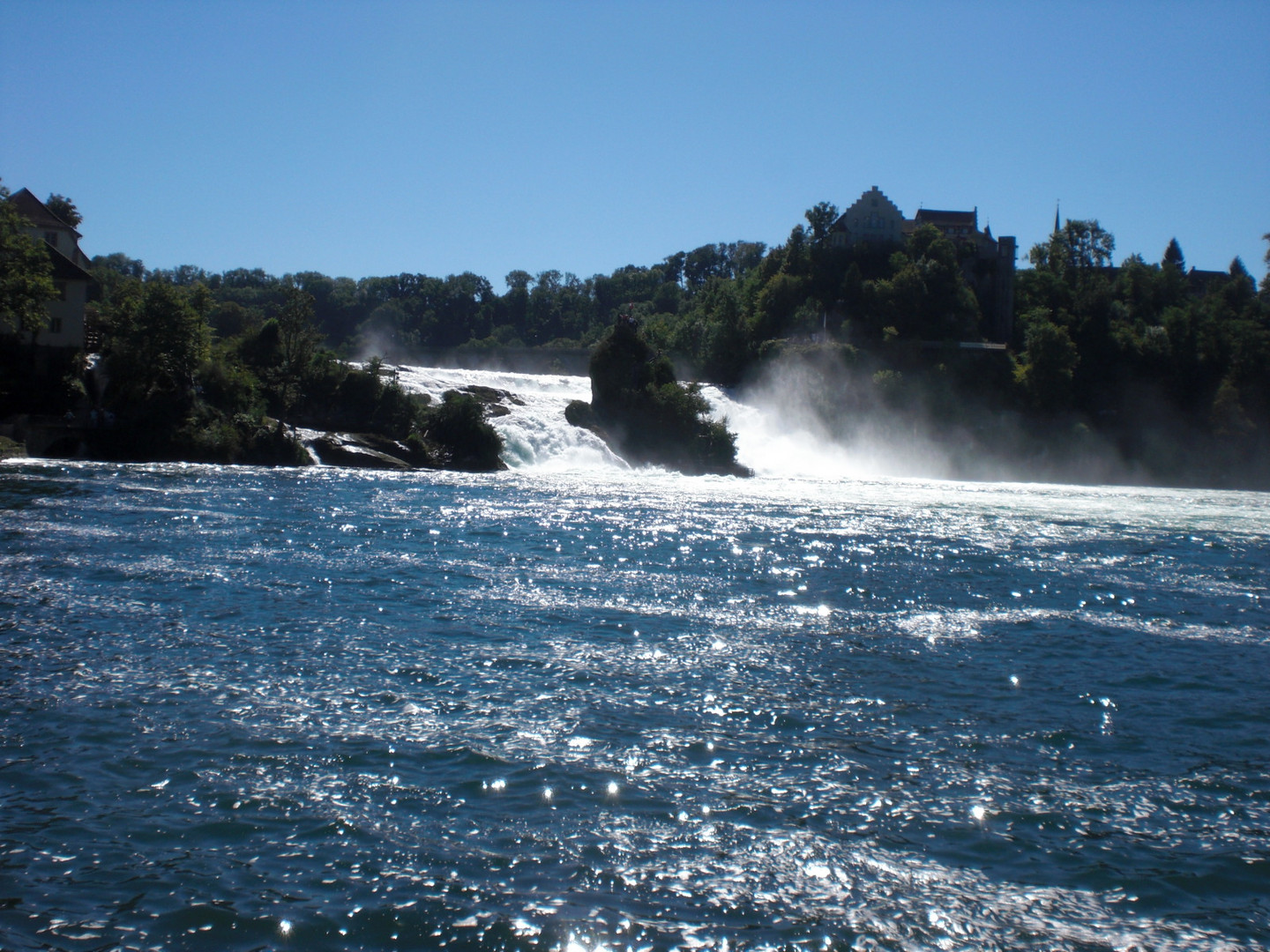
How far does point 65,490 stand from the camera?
2491 centimetres

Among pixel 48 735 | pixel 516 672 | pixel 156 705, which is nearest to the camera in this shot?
pixel 48 735

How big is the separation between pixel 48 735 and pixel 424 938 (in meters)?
4.92

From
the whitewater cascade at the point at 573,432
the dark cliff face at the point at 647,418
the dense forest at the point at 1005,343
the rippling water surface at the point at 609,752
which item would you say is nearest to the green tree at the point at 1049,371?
the dense forest at the point at 1005,343

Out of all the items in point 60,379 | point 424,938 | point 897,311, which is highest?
point 897,311

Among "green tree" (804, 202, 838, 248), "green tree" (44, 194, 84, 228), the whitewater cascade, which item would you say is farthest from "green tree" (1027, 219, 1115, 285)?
"green tree" (44, 194, 84, 228)

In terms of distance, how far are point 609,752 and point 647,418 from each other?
39382mm

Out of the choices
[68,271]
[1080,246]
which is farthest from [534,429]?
[1080,246]

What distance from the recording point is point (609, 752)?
28.9 ft

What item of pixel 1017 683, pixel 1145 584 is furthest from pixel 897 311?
pixel 1017 683

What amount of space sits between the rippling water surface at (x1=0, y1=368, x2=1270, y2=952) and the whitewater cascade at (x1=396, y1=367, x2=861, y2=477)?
23591 millimetres

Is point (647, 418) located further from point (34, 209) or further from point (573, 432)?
point (34, 209)

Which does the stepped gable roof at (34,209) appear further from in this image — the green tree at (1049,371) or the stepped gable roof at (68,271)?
the green tree at (1049,371)

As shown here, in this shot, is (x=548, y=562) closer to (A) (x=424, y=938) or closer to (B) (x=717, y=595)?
(B) (x=717, y=595)

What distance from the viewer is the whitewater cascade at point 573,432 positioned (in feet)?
141
